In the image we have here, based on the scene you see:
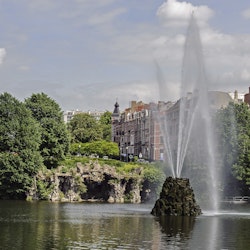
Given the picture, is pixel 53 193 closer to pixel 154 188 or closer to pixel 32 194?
pixel 32 194

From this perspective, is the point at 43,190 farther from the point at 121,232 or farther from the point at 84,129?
the point at 84,129

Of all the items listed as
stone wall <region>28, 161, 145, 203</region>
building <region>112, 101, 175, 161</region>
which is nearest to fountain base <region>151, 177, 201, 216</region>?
stone wall <region>28, 161, 145, 203</region>

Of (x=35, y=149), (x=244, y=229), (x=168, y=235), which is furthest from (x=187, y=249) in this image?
(x=35, y=149)

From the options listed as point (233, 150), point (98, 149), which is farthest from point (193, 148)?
point (98, 149)

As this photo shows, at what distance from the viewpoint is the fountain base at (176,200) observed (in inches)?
2244

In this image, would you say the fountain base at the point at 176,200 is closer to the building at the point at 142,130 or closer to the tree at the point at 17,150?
the tree at the point at 17,150

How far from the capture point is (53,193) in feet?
313

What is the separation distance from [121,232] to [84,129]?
13971 centimetres

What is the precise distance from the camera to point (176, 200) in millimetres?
57312

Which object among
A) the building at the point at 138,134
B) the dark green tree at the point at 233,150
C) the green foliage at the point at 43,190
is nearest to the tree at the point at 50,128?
the green foliage at the point at 43,190

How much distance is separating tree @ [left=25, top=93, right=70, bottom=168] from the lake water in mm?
41722

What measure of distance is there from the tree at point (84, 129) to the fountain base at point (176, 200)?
399ft

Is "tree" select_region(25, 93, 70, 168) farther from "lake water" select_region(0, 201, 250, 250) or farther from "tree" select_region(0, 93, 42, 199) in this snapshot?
"lake water" select_region(0, 201, 250, 250)

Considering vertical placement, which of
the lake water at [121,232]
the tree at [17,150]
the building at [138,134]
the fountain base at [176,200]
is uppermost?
the building at [138,134]
